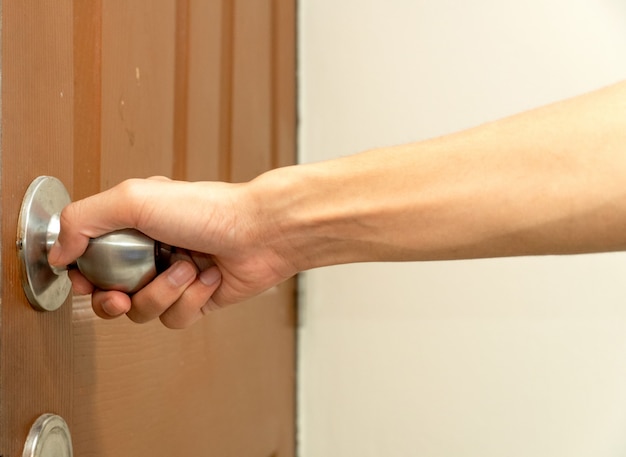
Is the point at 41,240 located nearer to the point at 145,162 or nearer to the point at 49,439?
the point at 49,439

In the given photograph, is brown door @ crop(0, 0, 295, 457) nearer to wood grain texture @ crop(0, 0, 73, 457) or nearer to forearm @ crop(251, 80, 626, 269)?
wood grain texture @ crop(0, 0, 73, 457)

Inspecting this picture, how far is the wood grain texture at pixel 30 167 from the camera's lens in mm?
344

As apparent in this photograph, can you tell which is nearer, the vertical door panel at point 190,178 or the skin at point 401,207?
the skin at point 401,207

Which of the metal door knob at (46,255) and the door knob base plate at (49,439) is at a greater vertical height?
the metal door knob at (46,255)

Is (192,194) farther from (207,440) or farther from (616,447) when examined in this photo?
(616,447)

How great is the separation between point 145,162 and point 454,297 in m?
0.53

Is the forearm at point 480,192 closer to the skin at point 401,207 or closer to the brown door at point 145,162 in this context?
the skin at point 401,207

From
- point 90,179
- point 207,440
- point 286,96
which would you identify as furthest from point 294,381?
point 90,179

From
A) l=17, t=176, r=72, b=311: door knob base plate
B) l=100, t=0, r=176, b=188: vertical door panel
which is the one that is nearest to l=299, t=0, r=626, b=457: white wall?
l=100, t=0, r=176, b=188: vertical door panel

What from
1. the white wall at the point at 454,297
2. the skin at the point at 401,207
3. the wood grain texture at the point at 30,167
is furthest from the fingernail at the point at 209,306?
the white wall at the point at 454,297

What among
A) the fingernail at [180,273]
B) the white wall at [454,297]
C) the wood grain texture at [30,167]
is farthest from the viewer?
the white wall at [454,297]

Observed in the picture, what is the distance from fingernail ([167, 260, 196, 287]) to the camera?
0.47 m

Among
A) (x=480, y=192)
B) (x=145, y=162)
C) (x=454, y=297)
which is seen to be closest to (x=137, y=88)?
(x=145, y=162)

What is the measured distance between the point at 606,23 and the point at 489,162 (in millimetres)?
607
